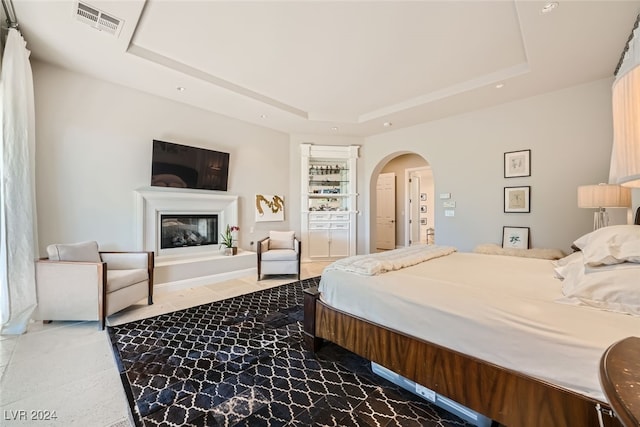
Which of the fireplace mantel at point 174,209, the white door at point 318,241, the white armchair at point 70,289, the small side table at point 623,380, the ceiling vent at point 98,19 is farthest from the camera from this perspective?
the white door at point 318,241

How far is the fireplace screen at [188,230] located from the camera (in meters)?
3.99

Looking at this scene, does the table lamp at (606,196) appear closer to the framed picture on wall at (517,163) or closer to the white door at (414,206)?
the framed picture on wall at (517,163)

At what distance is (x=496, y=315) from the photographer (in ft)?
4.18

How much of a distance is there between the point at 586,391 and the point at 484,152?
13.1 feet

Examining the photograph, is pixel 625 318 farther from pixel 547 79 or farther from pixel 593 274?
pixel 547 79

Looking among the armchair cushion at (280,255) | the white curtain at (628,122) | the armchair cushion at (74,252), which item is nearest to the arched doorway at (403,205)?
the armchair cushion at (280,255)

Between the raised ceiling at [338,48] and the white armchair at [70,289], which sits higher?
the raised ceiling at [338,48]

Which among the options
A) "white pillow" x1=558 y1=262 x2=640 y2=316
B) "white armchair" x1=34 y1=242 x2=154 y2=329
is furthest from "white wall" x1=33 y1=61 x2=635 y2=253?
"white pillow" x1=558 y1=262 x2=640 y2=316

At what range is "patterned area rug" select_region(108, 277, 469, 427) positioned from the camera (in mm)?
1510

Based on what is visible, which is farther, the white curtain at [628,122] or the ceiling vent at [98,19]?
the ceiling vent at [98,19]

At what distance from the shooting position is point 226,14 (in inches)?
92.5

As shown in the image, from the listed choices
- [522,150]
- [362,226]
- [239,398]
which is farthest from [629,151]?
[362,226]

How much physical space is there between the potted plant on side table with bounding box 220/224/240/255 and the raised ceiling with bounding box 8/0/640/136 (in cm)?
196

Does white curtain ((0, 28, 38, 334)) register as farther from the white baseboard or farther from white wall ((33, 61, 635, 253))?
the white baseboard
